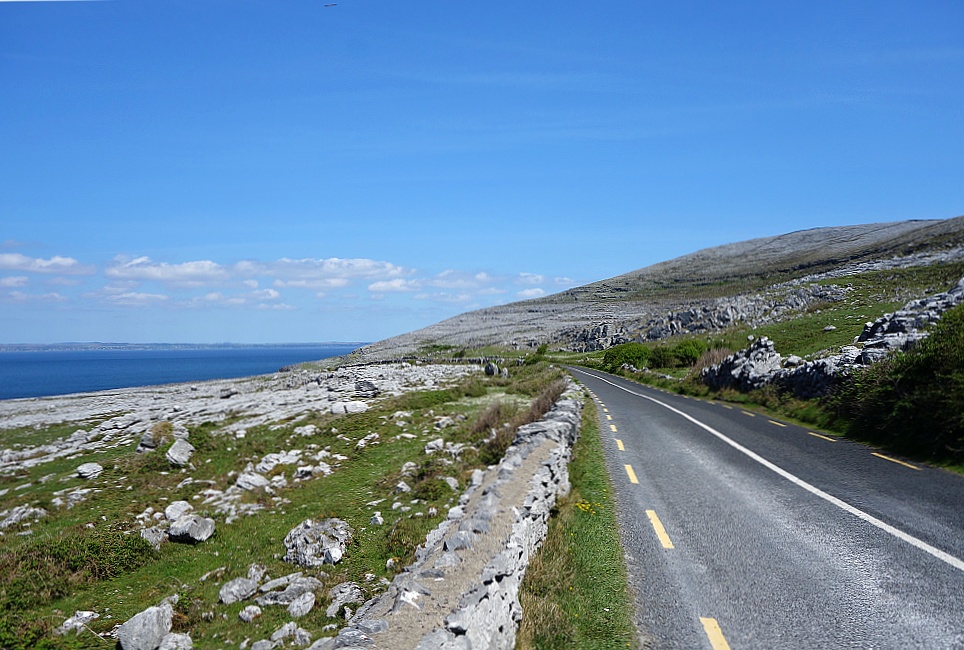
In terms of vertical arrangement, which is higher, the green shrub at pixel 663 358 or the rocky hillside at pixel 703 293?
the rocky hillside at pixel 703 293

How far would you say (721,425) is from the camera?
791 inches

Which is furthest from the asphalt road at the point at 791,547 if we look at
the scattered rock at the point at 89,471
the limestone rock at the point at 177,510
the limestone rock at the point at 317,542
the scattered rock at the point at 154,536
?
the scattered rock at the point at 89,471

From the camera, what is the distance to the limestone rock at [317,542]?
10648 millimetres

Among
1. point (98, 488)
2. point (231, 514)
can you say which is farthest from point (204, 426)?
point (231, 514)

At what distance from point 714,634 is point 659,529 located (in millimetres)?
3378

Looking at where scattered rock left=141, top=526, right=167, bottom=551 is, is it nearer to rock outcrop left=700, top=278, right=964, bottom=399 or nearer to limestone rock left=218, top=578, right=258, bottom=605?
limestone rock left=218, top=578, right=258, bottom=605

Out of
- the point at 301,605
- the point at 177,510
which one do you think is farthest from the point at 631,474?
the point at 177,510

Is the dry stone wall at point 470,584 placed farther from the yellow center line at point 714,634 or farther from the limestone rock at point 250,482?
the limestone rock at point 250,482

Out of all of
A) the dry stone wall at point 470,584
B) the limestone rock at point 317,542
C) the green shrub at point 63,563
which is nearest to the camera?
the dry stone wall at point 470,584

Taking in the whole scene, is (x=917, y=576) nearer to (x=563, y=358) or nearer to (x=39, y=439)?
Result: (x=39, y=439)

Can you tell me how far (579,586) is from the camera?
7.25m

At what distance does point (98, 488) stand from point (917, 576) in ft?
63.9

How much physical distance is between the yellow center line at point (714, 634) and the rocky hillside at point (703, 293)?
60.4 metres

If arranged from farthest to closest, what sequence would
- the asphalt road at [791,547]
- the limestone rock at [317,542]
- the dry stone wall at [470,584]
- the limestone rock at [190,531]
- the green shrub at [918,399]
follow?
the green shrub at [918,399] → the limestone rock at [190,531] → the limestone rock at [317,542] → the asphalt road at [791,547] → the dry stone wall at [470,584]
